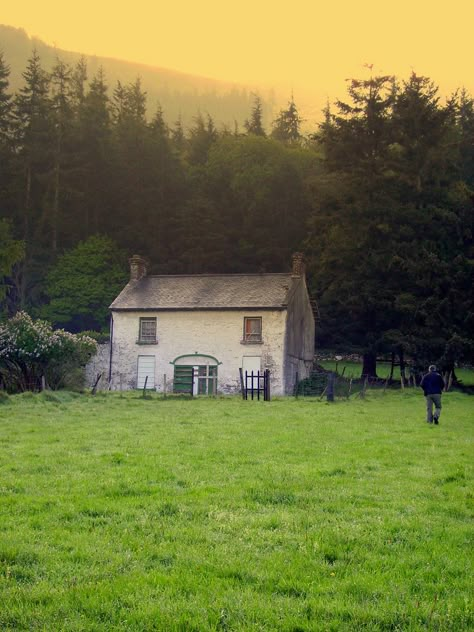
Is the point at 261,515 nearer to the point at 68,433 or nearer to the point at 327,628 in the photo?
the point at 327,628

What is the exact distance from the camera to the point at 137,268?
4891 cm

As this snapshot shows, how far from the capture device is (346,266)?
2045 inches

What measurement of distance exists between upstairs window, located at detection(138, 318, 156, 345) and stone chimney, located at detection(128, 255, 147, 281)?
187 inches

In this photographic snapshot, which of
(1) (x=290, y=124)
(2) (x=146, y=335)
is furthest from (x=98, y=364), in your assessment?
(1) (x=290, y=124)

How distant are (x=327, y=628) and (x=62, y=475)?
6505mm

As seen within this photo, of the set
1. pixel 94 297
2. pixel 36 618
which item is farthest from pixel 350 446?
pixel 94 297

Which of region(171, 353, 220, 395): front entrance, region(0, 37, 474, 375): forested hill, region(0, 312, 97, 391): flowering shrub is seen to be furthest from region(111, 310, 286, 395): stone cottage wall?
region(0, 312, 97, 391): flowering shrub

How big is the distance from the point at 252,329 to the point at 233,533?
36248mm

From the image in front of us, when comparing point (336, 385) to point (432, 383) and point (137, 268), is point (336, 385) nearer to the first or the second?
point (137, 268)

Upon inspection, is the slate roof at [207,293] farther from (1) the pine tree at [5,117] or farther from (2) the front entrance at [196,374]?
(1) the pine tree at [5,117]

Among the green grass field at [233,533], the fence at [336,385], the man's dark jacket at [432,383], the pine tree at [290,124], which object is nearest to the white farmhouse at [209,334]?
the fence at [336,385]

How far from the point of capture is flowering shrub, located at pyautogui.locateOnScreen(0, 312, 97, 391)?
31594mm

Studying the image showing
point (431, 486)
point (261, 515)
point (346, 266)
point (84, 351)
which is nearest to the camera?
point (261, 515)

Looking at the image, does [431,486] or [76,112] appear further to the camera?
[76,112]
